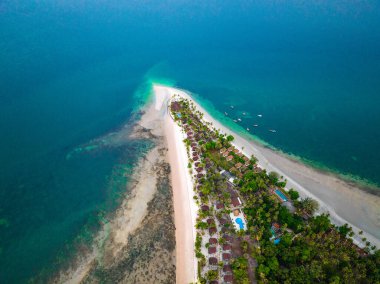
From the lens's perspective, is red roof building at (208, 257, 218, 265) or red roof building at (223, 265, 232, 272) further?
red roof building at (208, 257, 218, 265)

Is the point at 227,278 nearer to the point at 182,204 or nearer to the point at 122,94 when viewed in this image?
the point at 182,204

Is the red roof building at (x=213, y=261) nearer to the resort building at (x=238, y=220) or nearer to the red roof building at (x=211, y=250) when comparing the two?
the red roof building at (x=211, y=250)

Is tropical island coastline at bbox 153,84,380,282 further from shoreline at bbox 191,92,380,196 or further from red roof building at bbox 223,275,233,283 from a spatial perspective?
shoreline at bbox 191,92,380,196

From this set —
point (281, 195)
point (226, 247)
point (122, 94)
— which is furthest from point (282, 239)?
point (122, 94)

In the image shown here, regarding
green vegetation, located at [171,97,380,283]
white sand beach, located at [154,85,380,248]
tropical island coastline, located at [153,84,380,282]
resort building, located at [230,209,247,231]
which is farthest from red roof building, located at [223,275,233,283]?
resort building, located at [230,209,247,231]

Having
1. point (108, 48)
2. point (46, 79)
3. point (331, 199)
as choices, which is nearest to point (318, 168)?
point (331, 199)

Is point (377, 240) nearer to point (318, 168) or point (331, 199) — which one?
point (331, 199)
